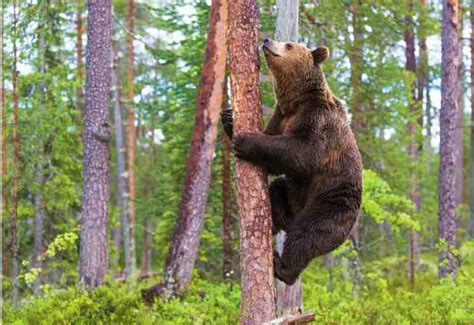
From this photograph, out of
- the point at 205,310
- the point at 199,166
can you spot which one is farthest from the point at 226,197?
the point at 205,310

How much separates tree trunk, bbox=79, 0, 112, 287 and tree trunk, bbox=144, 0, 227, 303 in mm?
1268

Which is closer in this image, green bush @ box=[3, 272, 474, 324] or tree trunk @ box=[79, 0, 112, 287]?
green bush @ box=[3, 272, 474, 324]

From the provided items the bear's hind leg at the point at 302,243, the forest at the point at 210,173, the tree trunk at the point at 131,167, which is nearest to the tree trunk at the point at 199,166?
the forest at the point at 210,173

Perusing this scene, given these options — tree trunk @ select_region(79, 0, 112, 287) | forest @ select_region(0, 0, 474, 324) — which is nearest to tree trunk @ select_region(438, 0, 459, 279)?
forest @ select_region(0, 0, 474, 324)

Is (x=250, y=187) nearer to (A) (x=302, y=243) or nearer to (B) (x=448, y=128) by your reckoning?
(A) (x=302, y=243)

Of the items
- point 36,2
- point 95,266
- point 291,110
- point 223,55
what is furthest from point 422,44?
point 291,110

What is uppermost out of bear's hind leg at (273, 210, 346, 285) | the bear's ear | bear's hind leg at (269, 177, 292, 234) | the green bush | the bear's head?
the bear's ear

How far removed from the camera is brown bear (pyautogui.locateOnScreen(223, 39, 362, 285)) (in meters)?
4.82

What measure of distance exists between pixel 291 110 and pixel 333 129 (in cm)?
41

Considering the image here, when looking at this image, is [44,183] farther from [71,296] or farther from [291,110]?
[291,110]

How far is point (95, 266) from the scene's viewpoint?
10.0m

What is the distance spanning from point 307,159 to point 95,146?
19.5ft

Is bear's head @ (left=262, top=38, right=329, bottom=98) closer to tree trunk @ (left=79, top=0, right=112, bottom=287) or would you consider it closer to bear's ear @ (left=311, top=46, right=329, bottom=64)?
bear's ear @ (left=311, top=46, right=329, bottom=64)

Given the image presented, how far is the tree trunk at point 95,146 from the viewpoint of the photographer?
9969mm
